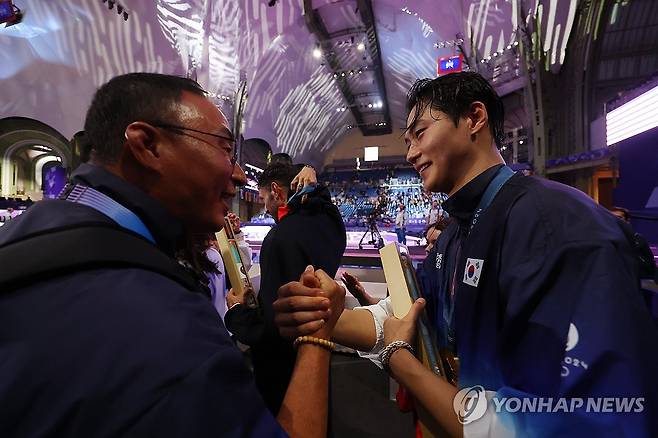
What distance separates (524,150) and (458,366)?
1796cm

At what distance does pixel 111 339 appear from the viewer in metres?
0.48

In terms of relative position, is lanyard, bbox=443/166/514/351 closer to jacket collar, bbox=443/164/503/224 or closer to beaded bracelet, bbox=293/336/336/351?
jacket collar, bbox=443/164/503/224

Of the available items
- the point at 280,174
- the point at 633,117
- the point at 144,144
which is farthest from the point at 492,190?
the point at 633,117

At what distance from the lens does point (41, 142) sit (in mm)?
14500

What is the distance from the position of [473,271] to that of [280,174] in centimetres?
180

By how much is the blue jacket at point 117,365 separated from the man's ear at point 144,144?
11.6 inches

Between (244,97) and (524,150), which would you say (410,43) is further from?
(244,97)

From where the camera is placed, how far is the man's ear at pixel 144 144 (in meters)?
0.78

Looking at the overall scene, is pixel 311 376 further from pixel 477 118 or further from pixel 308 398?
pixel 477 118

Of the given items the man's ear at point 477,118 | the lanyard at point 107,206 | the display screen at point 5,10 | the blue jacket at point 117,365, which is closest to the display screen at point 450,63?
the man's ear at point 477,118

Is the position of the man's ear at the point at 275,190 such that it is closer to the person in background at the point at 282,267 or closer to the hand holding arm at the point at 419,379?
the person in background at the point at 282,267

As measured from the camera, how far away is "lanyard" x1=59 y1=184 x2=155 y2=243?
67cm

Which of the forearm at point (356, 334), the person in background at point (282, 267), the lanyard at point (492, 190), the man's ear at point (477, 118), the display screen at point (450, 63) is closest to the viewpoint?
the lanyard at point (492, 190)

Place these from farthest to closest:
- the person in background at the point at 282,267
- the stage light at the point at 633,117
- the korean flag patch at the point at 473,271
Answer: the stage light at the point at 633,117
the person in background at the point at 282,267
the korean flag patch at the point at 473,271
